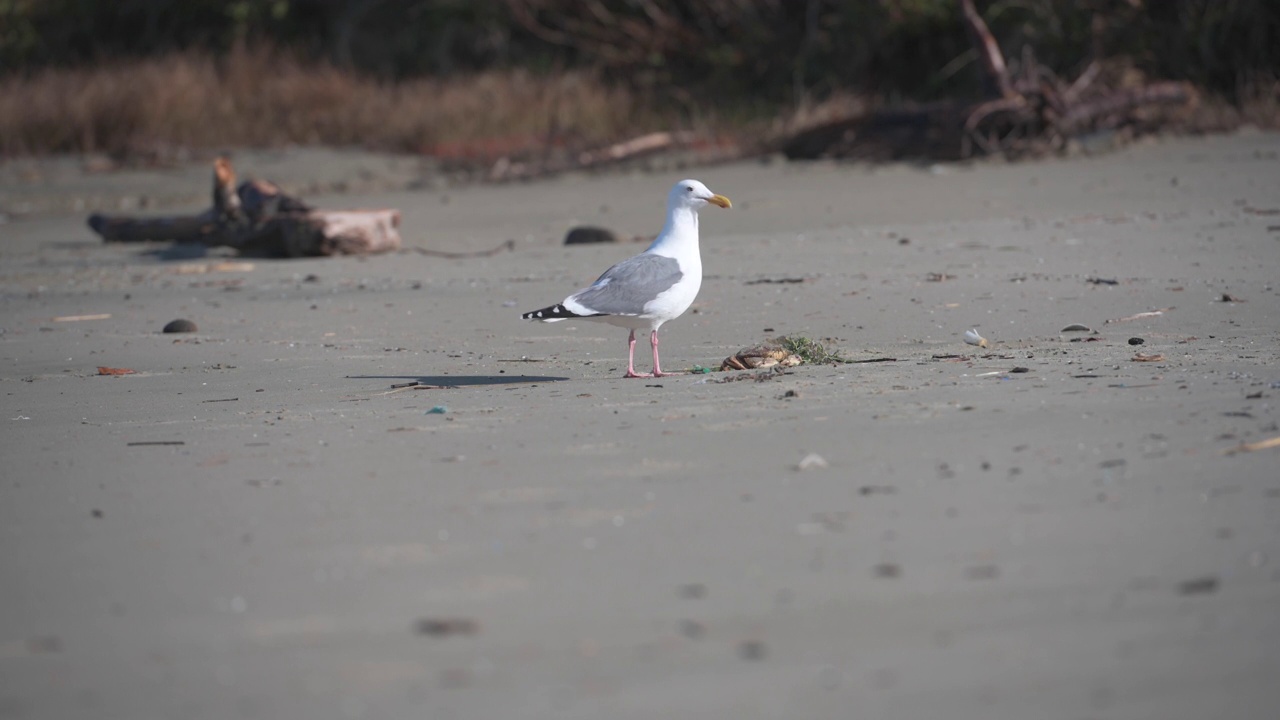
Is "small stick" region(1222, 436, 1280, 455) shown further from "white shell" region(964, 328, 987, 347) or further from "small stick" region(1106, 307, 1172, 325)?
"small stick" region(1106, 307, 1172, 325)

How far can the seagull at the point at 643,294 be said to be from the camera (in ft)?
20.4

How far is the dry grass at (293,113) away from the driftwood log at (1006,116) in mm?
4728

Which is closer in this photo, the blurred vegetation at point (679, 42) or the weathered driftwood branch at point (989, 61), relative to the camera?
the weathered driftwood branch at point (989, 61)

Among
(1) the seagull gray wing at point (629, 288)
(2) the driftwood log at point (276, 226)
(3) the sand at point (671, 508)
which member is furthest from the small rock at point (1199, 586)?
(2) the driftwood log at point (276, 226)

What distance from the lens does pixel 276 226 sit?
1121cm

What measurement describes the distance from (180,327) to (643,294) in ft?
9.90

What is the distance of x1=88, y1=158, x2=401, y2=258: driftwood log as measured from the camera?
11.1 meters

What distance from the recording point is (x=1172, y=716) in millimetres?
2574

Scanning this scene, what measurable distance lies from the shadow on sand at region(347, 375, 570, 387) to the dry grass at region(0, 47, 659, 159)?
1190 centimetres

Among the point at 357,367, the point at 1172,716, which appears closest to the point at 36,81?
the point at 357,367

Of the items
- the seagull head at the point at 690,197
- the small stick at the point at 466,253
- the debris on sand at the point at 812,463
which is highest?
the seagull head at the point at 690,197

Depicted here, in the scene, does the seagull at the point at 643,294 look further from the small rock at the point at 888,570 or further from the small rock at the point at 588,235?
the small rock at the point at 588,235

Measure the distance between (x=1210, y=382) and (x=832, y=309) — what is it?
2.72 meters

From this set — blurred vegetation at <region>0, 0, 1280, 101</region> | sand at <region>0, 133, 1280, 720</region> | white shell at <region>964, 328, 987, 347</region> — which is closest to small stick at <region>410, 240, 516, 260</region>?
sand at <region>0, 133, 1280, 720</region>
